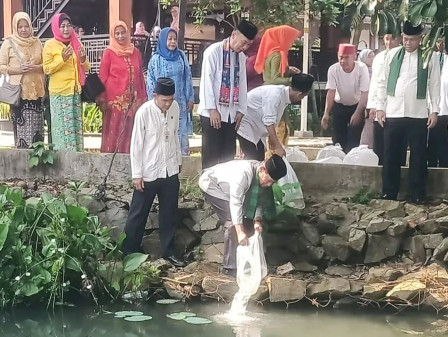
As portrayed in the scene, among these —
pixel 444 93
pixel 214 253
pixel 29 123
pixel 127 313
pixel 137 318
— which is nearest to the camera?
pixel 137 318

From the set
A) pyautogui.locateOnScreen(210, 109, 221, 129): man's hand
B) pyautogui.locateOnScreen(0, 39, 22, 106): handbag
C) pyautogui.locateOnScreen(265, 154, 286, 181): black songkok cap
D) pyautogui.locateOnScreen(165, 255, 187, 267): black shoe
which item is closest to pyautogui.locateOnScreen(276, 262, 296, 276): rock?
pyautogui.locateOnScreen(165, 255, 187, 267): black shoe

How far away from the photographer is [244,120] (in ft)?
21.1

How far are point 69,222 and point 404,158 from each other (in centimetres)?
295

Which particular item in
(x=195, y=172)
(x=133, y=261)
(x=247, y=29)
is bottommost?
(x=133, y=261)

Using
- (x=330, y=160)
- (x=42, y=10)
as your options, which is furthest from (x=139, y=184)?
(x=42, y=10)

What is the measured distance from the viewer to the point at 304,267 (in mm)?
6234

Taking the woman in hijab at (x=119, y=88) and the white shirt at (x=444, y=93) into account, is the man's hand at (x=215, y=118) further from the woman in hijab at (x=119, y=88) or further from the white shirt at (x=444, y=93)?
the white shirt at (x=444, y=93)

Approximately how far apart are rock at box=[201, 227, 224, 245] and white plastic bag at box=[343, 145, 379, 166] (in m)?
1.44

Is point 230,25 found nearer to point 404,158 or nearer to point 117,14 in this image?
point 117,14

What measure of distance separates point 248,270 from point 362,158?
193 cm

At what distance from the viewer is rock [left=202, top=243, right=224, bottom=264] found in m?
6.24

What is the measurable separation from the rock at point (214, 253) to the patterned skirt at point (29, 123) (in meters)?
2.42

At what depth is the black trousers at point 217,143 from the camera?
20.7ft

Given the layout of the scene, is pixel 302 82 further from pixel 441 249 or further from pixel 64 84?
pixel 64 84
